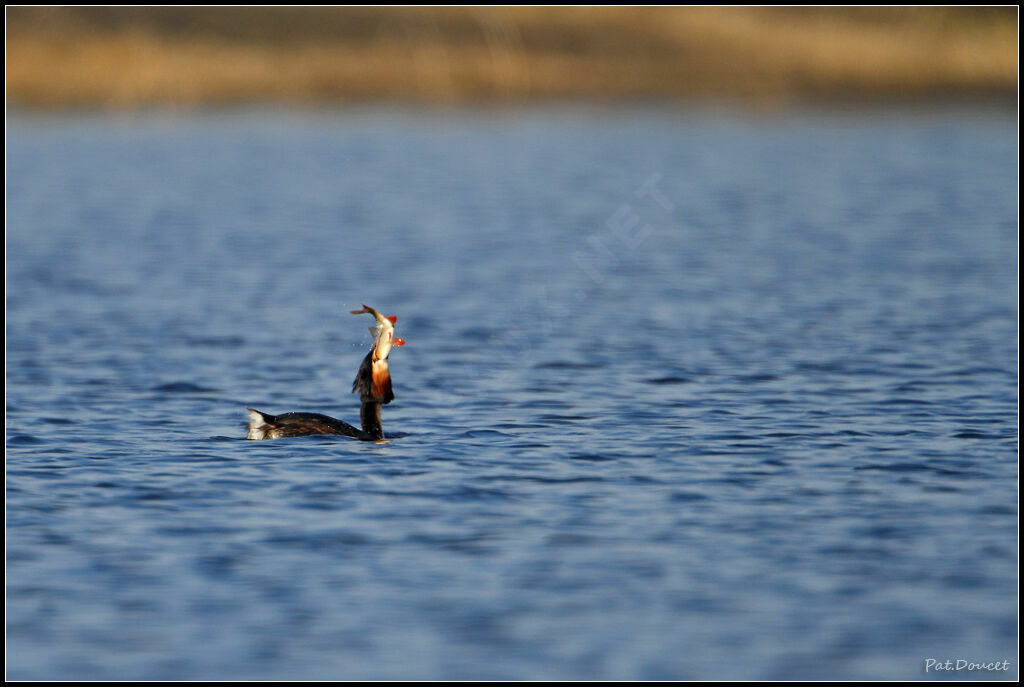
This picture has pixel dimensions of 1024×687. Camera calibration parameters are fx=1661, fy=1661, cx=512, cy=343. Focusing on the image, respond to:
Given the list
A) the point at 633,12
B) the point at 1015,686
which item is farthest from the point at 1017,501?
the point at 633,12

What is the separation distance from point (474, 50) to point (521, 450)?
140 ft

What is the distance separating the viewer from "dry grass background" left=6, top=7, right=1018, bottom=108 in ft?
164

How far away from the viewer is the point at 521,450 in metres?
13.0

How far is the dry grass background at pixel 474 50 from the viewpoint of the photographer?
164 ft

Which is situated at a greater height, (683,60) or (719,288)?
(683,60)

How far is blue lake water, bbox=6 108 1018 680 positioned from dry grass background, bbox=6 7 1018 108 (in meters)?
17.6

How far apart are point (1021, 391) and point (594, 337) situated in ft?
18.1

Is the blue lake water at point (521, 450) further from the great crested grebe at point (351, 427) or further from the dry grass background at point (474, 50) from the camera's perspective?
the dry grass background at point (474, 50)

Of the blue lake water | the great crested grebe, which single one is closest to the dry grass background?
the blue lake water

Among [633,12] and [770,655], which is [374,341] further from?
[633,12]

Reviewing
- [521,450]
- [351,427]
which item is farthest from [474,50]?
[521,450]

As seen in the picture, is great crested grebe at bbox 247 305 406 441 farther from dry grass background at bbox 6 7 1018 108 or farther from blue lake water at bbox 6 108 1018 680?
dry grass background at bbox 6 7 1018 108

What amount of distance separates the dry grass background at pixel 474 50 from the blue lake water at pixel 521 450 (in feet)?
57.9

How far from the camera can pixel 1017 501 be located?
11.4 m
